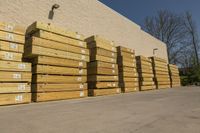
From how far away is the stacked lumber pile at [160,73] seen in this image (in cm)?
1533

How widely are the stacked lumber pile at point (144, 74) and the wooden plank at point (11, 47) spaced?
8.50m

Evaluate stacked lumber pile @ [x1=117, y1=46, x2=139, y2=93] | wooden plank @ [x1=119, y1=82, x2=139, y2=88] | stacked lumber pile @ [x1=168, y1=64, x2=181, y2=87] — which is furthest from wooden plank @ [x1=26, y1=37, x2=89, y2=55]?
stacked lumber pile @ [x1=168, y1=64, x2=181, y2=87]

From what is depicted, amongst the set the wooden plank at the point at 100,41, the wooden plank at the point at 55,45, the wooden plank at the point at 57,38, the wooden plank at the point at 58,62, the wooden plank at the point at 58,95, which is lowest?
the wooden plank at the point at 58,95

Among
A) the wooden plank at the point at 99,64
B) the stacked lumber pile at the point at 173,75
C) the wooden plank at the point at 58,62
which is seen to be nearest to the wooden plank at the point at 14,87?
the wooden plank at the point at 58,62

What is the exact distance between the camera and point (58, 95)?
7125 mm

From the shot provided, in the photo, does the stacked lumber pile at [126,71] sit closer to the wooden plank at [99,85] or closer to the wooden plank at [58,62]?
the wooden plank at [99,85]

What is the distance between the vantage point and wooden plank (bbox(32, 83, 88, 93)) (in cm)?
658

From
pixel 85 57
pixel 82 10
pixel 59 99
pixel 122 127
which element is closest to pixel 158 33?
pixel 82 10

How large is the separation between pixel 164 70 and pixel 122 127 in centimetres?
1522

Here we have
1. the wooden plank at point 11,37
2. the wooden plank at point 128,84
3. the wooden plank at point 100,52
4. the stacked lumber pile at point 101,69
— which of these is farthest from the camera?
the wooden plank at point 128,84

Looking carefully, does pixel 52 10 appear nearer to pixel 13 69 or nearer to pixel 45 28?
pixel 45 28

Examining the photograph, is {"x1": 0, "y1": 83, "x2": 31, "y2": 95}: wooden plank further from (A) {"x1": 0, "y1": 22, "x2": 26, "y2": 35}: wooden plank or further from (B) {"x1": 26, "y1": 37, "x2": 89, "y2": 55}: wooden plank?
(A) {"x1": 0, "y1": 22, "x2": 26, "y2": 35}: wooden plank

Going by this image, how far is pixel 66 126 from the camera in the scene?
2910 millimetres

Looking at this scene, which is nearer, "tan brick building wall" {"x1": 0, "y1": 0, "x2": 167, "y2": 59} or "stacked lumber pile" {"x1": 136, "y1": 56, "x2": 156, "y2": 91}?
"tan brick building wall" {"x1": 0, "y1": 0, "x2": 167, "y2": 59}
